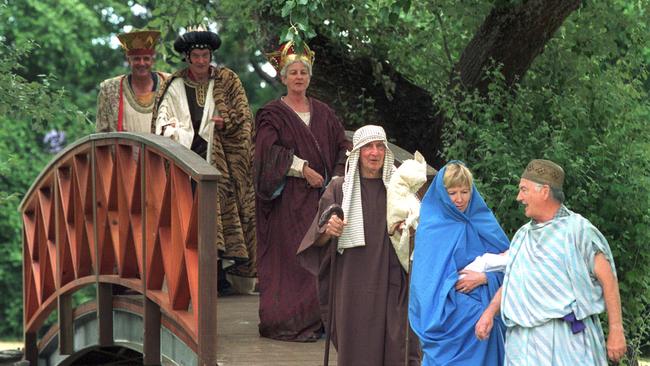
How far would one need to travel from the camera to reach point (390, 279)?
758 centimetres

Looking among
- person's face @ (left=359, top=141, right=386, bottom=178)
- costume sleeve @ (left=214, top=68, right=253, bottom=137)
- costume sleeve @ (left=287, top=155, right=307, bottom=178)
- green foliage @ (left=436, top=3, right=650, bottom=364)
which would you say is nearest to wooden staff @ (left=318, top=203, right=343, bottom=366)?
person's face @ (left=359, top=141, right=386, bottom=178)

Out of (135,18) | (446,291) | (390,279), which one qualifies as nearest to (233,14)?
(390,279)

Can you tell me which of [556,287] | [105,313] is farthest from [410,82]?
[556,287]

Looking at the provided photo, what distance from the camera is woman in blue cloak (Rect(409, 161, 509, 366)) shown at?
6676 millimetres

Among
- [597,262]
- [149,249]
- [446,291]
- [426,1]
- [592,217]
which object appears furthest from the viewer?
[426,1]

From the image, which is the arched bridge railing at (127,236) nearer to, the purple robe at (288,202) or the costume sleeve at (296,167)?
the purple robe at (288,202)

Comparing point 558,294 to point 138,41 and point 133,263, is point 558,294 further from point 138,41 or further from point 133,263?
point 138,41

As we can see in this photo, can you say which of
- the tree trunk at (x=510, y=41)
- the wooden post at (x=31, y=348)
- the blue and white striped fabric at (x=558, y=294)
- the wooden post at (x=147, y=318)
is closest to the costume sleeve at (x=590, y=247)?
the blue and white striped fabric at (x=558, y=294)

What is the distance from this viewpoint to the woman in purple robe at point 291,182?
885 centimetres

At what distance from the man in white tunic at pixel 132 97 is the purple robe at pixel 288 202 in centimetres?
165

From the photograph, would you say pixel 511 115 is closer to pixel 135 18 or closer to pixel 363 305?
pixel 363 305

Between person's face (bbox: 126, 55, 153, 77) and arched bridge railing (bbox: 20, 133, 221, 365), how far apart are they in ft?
2.16

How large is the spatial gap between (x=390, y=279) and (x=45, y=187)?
4.94 m

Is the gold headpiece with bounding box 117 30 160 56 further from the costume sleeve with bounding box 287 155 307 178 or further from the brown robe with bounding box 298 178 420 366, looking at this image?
the brown robe with bounding box 298 178 420 366
